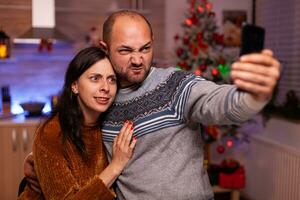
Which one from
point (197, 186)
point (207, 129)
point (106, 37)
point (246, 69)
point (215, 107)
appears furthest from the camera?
point (207, 129)

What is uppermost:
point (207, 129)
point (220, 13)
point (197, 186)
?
point (220, 13)

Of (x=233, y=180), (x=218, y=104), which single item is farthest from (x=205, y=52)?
(x=218, y=104)

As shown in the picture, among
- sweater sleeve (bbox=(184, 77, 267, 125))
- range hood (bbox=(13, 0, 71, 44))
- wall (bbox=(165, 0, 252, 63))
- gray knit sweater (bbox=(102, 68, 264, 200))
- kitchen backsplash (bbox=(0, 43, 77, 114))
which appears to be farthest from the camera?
wall (bbox=(165, 0, 252, 63))

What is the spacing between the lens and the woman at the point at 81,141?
1395 mm

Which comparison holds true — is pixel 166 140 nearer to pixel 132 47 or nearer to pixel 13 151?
pixel 132 47

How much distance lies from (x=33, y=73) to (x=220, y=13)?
6.70ft

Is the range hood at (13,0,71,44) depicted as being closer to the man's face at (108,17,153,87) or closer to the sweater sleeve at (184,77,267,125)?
the man's face at (108,17,153,87)

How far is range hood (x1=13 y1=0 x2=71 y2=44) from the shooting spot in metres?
3.16

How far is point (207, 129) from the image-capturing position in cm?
330

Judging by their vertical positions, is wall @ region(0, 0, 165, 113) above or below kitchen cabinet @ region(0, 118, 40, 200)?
Result: above

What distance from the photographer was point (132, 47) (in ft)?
4.33

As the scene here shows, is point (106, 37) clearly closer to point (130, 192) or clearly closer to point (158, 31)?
point (130, 192)

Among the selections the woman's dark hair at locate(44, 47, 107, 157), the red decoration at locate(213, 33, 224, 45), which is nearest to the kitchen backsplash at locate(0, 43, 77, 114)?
the red decoration at locate(213, 33, 224, 45)

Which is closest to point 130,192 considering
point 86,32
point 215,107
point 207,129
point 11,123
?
point 215,107
